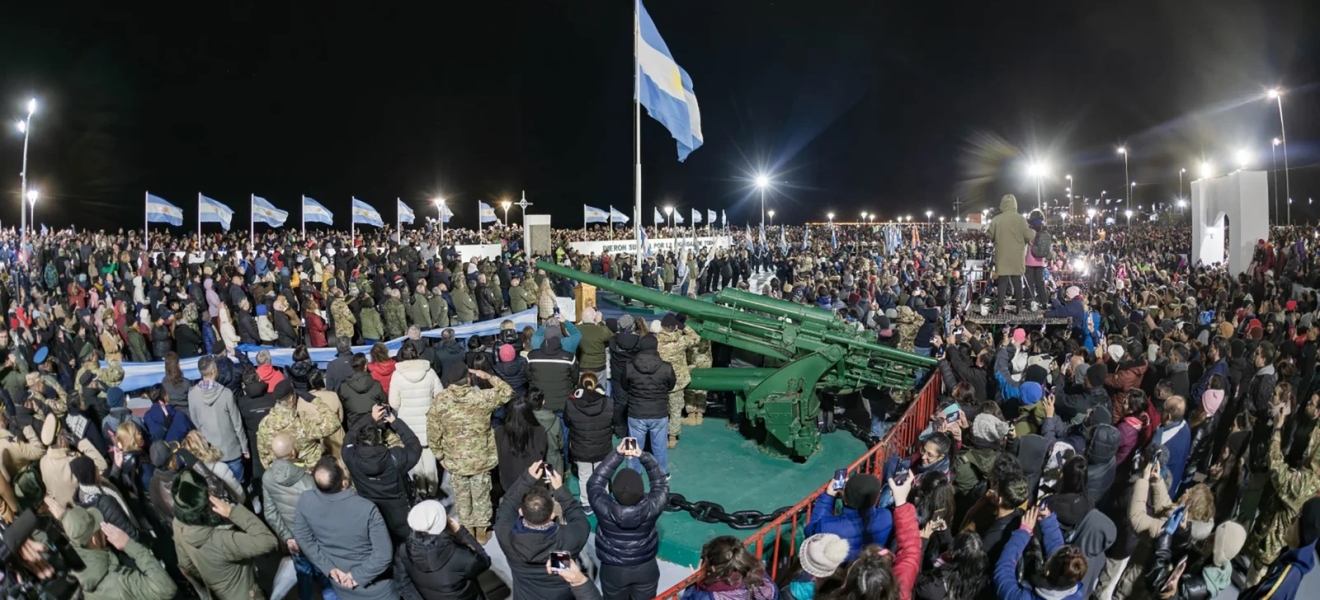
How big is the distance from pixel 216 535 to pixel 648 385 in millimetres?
4034

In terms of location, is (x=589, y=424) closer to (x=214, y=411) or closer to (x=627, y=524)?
(x=627, y=524)

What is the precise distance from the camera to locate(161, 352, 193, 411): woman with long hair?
7.29 meters

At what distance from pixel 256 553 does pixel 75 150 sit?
4771 centimetres

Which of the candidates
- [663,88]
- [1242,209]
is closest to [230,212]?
[663,88]

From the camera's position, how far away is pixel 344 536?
14.7ft

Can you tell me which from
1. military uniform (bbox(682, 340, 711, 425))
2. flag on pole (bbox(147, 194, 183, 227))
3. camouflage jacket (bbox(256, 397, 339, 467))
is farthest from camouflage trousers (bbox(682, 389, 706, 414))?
flag on pole (bbox(147, 194, 183, 227))

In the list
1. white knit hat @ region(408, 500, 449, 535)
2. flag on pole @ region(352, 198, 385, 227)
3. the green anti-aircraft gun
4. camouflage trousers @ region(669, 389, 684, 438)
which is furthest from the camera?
flag on pole @ region(352, 198, 385, 227)

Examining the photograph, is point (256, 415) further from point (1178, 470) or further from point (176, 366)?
point (1178, 470)

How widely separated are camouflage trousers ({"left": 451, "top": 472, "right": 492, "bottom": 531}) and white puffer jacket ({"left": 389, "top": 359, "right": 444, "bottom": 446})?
2.60 feet

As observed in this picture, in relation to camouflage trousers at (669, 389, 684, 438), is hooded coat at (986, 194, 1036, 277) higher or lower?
higher

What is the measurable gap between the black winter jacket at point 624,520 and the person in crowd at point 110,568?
2432 mm

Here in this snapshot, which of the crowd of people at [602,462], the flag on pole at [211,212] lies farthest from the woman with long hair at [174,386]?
the flag on pole at [211,212]

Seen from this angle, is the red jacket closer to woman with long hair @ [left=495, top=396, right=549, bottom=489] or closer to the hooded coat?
woman with long hair @ [left=495, top=396, right=549, bottom=489]

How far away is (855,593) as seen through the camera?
319cm
